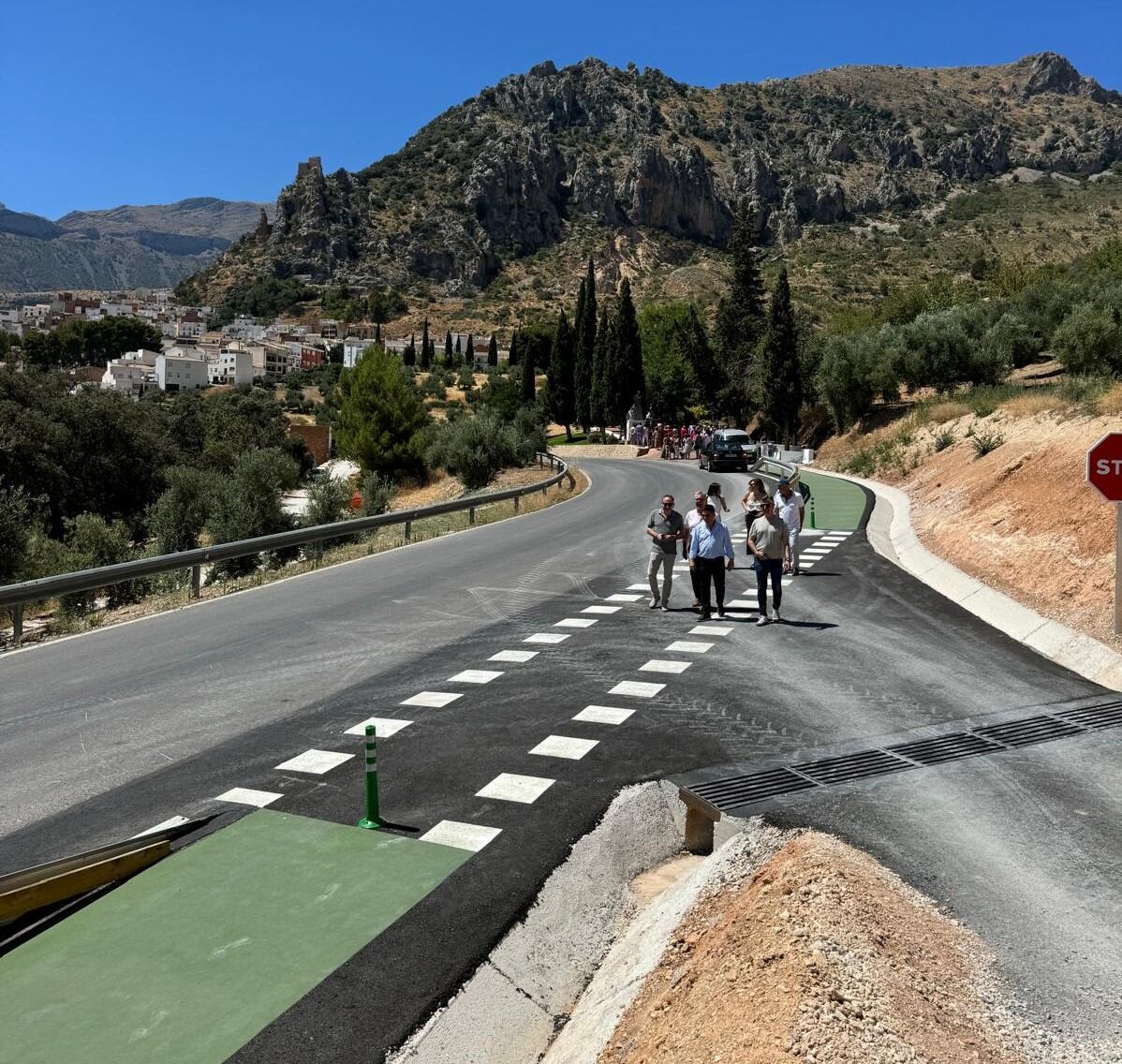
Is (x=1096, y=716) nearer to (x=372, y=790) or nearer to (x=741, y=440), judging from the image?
(x=372, y=790)

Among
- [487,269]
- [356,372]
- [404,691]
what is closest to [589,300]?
[356,372]

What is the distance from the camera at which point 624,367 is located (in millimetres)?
76875

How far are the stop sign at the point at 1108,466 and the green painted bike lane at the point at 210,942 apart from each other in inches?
352

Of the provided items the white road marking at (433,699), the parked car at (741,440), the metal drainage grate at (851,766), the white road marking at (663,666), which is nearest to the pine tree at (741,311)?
the parked car at (741,440)

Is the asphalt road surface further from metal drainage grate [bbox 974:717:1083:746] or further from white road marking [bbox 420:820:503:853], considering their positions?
metal drainage grate [bbox 974:717:1083:746]

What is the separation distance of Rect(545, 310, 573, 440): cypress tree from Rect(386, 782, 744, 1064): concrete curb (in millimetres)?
78830

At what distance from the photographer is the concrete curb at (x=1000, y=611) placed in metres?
9.77

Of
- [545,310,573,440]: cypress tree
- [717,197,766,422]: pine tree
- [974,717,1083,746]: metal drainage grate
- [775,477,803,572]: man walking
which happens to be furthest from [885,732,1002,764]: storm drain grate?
[545,310,573,440]: cypress tree

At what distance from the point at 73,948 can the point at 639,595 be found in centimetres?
1055

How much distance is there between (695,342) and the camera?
244 ft

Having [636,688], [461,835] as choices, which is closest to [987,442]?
[636,688]

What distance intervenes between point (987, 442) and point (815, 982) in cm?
2436

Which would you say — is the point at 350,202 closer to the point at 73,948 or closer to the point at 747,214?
the point at 747,214

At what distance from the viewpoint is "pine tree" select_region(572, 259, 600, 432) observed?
83625mm
